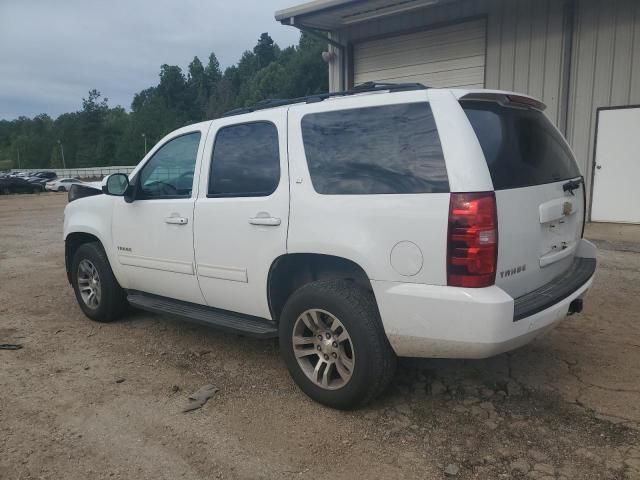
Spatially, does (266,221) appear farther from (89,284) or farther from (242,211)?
(89,284)

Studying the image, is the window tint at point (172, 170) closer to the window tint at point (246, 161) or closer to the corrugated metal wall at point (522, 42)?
the window tint at point (246, 161)

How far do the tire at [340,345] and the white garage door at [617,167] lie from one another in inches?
328

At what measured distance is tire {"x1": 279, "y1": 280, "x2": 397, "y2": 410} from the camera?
3.10 meters

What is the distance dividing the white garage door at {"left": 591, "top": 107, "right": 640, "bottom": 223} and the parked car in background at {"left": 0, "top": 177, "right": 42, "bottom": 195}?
36048 millimetres

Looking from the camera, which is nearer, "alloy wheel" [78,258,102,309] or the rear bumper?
the rear bumper

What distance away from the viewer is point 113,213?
15.8 ft

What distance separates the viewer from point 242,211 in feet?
12.2

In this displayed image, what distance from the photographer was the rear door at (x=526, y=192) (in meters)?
2.90

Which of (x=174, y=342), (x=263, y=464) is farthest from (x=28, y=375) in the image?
(x=263, y=464)

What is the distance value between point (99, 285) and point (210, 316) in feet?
5.46

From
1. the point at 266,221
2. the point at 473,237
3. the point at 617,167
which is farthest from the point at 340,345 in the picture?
the point at 617,167

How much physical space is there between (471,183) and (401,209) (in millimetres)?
401

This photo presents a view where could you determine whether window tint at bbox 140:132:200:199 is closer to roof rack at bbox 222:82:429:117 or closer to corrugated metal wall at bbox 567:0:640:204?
roof rack at bbox 222:82:429:117

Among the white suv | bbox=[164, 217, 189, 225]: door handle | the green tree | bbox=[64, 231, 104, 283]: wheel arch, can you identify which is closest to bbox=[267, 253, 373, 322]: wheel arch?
the white suv
